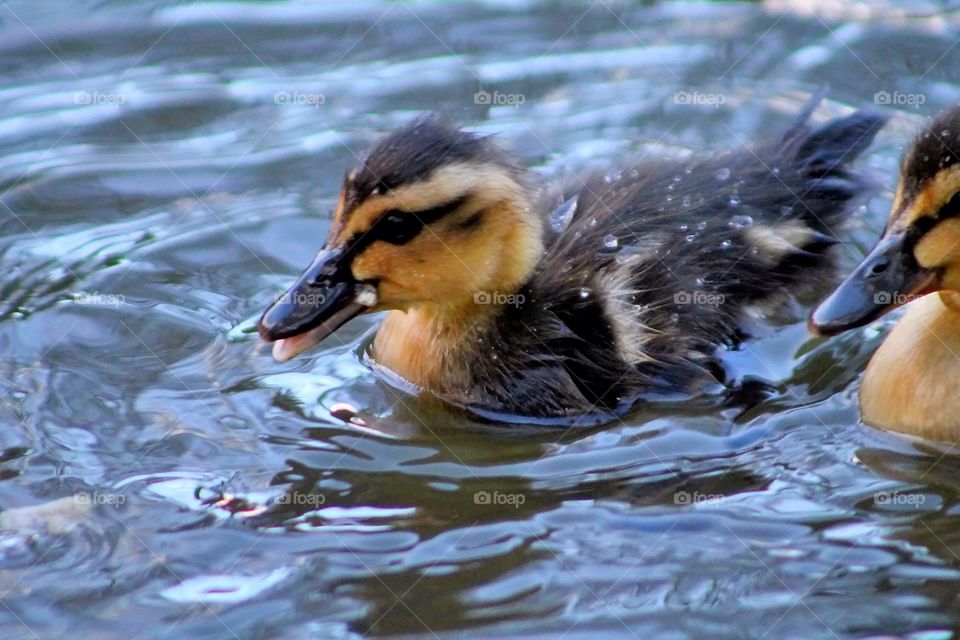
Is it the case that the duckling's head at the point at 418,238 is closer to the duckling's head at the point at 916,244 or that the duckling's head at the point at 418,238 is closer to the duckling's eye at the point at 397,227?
the duckling's eye at the point at 397,227

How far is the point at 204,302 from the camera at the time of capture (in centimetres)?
487

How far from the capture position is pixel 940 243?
12.3 ft

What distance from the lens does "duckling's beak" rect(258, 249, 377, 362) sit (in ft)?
13.3

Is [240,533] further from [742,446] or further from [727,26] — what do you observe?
[727,26]

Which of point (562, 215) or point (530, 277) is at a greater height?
point (562, 215)

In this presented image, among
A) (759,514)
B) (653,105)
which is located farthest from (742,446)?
(653,105)

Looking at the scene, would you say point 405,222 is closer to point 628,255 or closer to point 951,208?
point 628,255

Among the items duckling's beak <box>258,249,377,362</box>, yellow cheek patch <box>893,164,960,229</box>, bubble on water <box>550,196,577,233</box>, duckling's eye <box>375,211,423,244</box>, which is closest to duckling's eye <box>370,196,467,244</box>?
duckling's eye <box>375,211,423,244</box>

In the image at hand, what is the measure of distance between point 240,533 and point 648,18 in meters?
3.87

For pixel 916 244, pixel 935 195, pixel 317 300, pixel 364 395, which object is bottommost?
pixel 364 395

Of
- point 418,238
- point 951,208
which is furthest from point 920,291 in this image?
point 418,238

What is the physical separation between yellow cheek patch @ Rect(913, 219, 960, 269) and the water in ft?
1.88

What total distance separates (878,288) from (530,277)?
3.41ft

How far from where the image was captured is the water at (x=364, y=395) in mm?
3422
